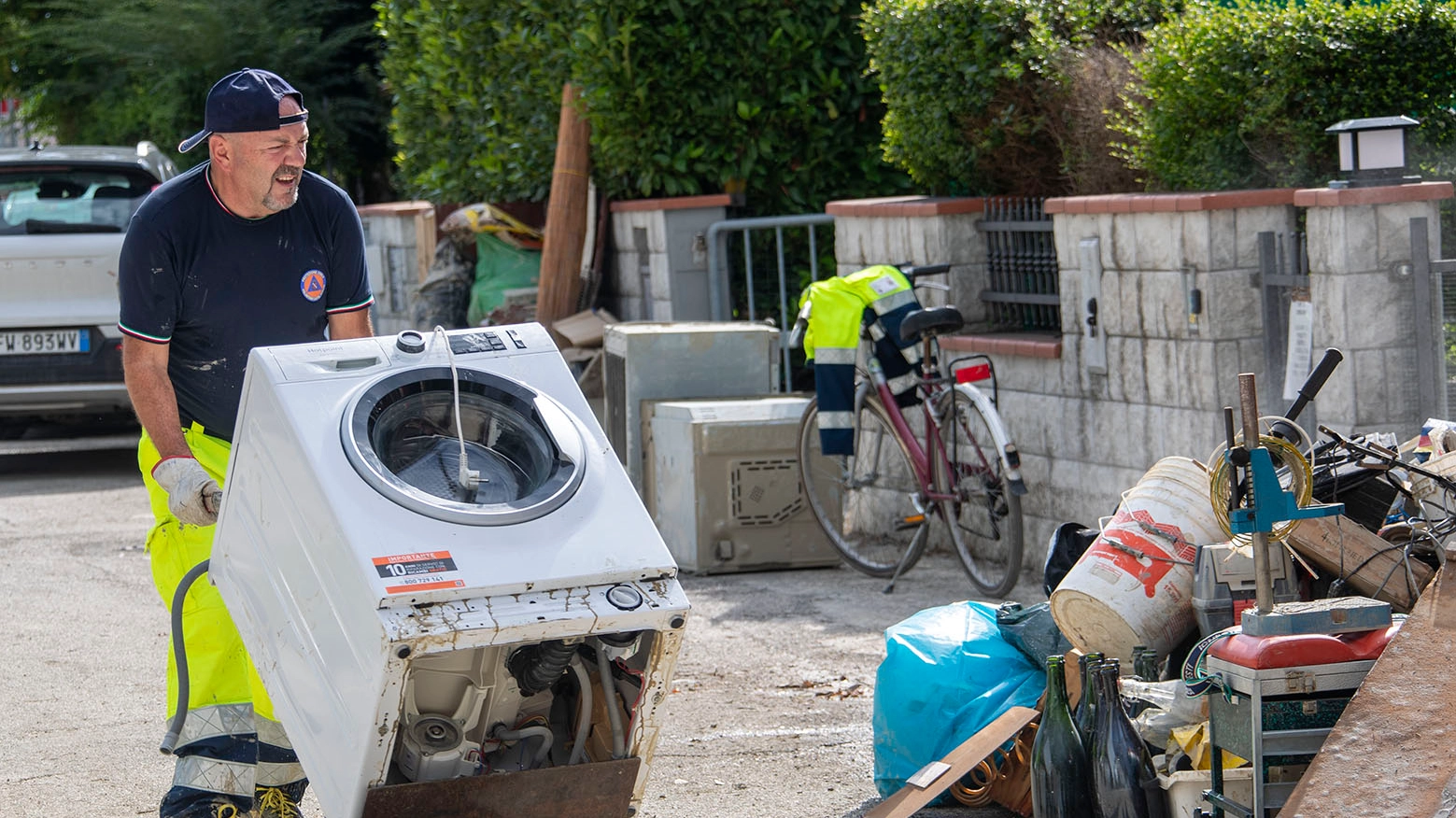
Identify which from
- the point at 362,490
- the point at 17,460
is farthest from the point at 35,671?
the point at 17,460

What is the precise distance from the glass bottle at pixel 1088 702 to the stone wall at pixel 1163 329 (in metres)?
2.27

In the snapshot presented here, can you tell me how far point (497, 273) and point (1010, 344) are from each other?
4365 millimetres

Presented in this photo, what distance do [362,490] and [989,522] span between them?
4.14 meters

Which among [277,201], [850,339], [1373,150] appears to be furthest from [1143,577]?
[850,339]

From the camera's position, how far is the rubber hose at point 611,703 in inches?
128

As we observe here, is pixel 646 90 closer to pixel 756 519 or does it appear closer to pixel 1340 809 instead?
pixel 756 519

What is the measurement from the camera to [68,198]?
32.8 feet

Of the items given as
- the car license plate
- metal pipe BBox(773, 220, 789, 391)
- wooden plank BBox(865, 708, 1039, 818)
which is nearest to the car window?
the car license plate

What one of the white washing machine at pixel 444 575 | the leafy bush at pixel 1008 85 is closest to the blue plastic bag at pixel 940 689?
the white washing machine at pixel 444 575

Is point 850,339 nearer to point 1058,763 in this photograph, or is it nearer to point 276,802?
point 1058,763

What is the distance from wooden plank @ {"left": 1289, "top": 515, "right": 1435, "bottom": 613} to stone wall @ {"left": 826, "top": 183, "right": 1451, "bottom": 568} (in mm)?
1699

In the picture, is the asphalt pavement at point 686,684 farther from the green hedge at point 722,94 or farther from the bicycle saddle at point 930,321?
the green hedge at point 722,94

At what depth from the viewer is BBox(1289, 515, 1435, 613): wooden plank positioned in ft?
12.6

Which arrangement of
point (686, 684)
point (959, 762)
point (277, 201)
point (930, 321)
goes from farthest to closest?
point (930, 321) < point (686, 684) < point (959, 762) < point (277, 201)
